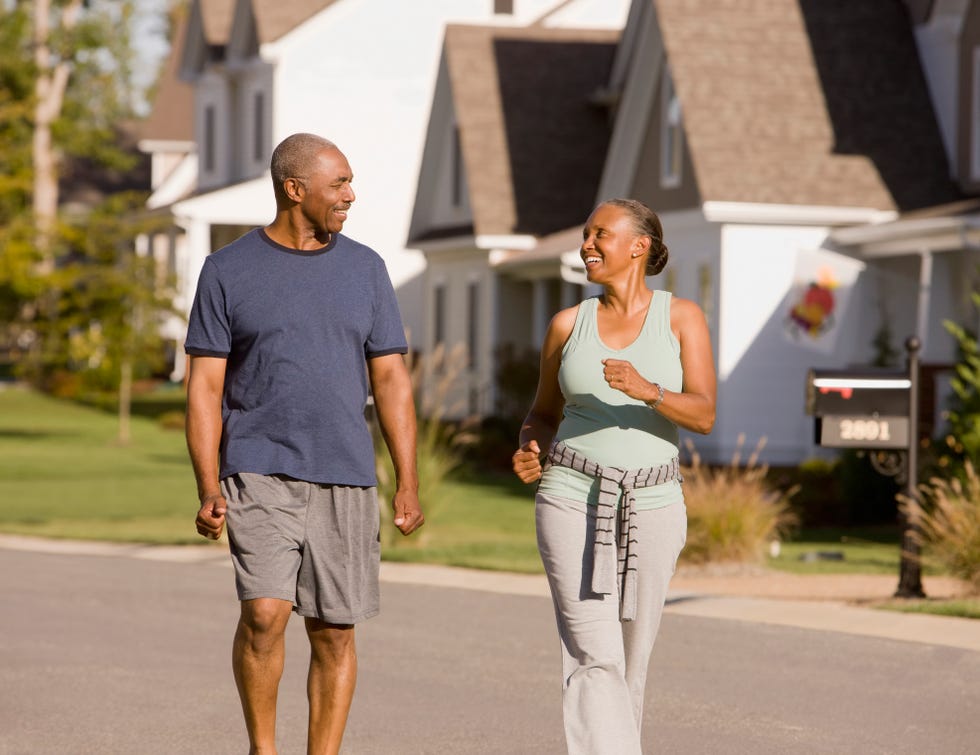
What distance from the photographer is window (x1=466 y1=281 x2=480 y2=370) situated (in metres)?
34.1

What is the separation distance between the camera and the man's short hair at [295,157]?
6.14 metres

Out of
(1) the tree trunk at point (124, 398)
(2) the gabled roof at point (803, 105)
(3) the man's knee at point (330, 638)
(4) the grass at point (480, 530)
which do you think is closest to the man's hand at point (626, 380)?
(3) the man's knee at point (330, 638)

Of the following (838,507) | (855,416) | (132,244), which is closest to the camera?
(855,416)

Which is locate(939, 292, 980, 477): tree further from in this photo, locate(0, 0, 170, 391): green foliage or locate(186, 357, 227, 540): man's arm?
locate(0, 0, 170, 391): green foliage

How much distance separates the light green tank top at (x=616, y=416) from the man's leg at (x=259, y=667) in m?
0.96

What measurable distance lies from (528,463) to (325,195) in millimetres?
1068

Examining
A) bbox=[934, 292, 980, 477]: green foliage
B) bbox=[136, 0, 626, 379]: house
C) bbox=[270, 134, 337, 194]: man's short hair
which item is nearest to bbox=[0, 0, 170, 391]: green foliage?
bbox=[136, 0, 626, 379]: house

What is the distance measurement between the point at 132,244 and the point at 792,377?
34012 millimetres

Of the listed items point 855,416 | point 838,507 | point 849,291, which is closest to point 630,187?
point 849,291

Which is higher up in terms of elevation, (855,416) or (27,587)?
(855,416)

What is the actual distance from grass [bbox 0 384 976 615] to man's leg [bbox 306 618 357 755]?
6.57 meters

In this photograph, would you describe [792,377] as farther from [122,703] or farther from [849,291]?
[122,703]

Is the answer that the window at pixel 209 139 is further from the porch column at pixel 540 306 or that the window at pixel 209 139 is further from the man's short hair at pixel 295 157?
the man's short hair at pixel 295 157

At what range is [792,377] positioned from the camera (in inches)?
965
